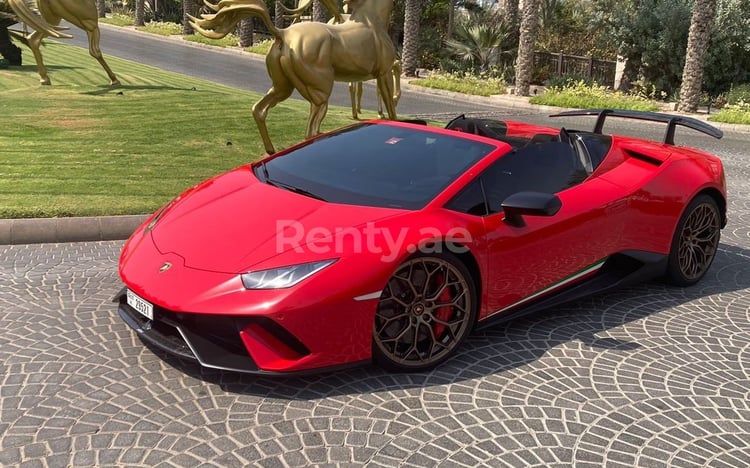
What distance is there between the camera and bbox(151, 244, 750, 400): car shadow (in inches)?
142

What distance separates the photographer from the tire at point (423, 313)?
3648 mm

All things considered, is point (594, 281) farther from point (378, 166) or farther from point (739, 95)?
point (739, 95)

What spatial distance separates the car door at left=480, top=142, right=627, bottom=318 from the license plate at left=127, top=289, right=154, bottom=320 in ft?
6.10

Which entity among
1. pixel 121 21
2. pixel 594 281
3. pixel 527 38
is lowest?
pixel 594 281

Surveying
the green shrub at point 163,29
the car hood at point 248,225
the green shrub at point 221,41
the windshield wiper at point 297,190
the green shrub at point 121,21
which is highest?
the green shrub at point 121,21

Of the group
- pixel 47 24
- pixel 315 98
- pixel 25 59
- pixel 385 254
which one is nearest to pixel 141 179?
pixel 315 98

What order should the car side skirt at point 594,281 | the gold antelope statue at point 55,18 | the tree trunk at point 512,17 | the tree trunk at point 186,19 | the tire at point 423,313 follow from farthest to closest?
1. the tree trunk at point 186,19
2. the tree trunk at point 512,17
3. the gold antelope statue at point 55,18
4. the car side skirt at point 594,281
5. the tire at point 423,313

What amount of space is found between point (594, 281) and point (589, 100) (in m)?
17.9

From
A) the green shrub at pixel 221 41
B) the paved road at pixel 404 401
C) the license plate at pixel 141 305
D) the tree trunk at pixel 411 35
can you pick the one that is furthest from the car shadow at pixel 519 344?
the green shrub at pixel 221 41

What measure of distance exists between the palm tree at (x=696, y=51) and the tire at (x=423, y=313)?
18193 millimetres

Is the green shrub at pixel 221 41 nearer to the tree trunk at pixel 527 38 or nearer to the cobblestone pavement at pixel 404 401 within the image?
the tree trunk at pixel 527 38

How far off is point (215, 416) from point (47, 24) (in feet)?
39.3

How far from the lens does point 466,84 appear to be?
78.8 feet

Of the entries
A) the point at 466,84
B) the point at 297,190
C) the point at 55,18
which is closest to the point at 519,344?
the point at 297,190
